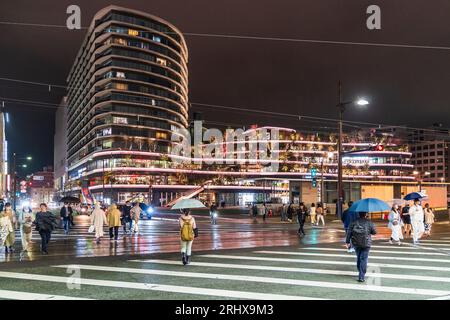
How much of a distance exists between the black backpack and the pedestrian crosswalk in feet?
2.83

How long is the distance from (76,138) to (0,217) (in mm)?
117721

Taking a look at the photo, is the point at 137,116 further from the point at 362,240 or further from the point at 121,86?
the point at 362,240

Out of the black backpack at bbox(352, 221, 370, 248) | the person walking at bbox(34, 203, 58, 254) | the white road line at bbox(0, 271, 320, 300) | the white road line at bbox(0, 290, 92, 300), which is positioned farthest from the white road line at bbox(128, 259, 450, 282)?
the white road line at bbox(0, 290, 92, 300)

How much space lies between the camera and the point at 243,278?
1076 cm

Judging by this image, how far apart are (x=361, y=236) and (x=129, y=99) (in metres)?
92.2

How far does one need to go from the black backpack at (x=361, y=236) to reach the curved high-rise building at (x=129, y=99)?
87.5 meters

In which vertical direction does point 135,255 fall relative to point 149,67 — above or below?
below

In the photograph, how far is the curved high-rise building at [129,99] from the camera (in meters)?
96.9

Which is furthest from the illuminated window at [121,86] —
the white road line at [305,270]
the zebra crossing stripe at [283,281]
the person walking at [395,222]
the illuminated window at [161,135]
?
the zebra crossing stripe at [283,281]

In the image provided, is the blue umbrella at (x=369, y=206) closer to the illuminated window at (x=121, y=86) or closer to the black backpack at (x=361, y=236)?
the black backpack at (x=361, y=236)

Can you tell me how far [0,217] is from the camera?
15.5 metres
